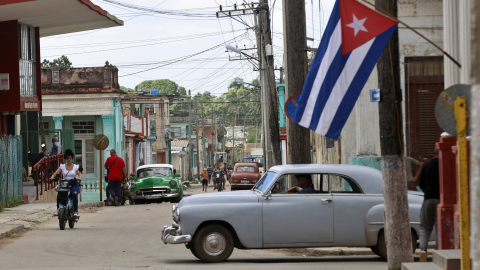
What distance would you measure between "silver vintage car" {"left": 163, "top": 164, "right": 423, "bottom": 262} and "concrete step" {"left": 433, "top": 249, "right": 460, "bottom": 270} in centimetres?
255

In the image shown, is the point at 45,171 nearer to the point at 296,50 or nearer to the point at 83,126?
the point at 296,50

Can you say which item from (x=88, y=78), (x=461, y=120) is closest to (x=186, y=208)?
(x=461, y=120)

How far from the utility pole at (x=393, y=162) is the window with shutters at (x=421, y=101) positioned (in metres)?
7.50

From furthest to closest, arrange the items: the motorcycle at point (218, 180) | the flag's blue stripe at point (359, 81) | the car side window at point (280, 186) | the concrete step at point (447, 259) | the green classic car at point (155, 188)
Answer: the motorcycle at point (218, 180)
the green classic car at point (155, 188)
the car side window at point (280, 186)
the flag's blue stripe at point (359, 81)
the concrete step at point (447, 259)

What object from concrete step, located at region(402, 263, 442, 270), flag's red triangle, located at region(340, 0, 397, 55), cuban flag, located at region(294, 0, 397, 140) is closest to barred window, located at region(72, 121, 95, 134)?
cuban flag, located at region(294, 0, 397, 140)

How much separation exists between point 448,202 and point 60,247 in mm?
6778

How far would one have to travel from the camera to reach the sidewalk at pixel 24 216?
13.3 metres

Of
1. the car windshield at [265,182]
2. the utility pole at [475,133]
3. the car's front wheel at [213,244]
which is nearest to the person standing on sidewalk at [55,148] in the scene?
the car windshield at [265,182]

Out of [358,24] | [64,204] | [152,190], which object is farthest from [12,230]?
[152,190]

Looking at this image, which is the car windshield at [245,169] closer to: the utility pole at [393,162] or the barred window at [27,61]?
the barred window at [27,61]

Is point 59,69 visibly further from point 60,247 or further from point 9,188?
point 60,247

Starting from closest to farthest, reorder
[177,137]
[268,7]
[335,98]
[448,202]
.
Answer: [335,98], [448,202], [268,7], [177,137]

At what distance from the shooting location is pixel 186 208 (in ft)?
31.3

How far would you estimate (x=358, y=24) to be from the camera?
23.6 feet
